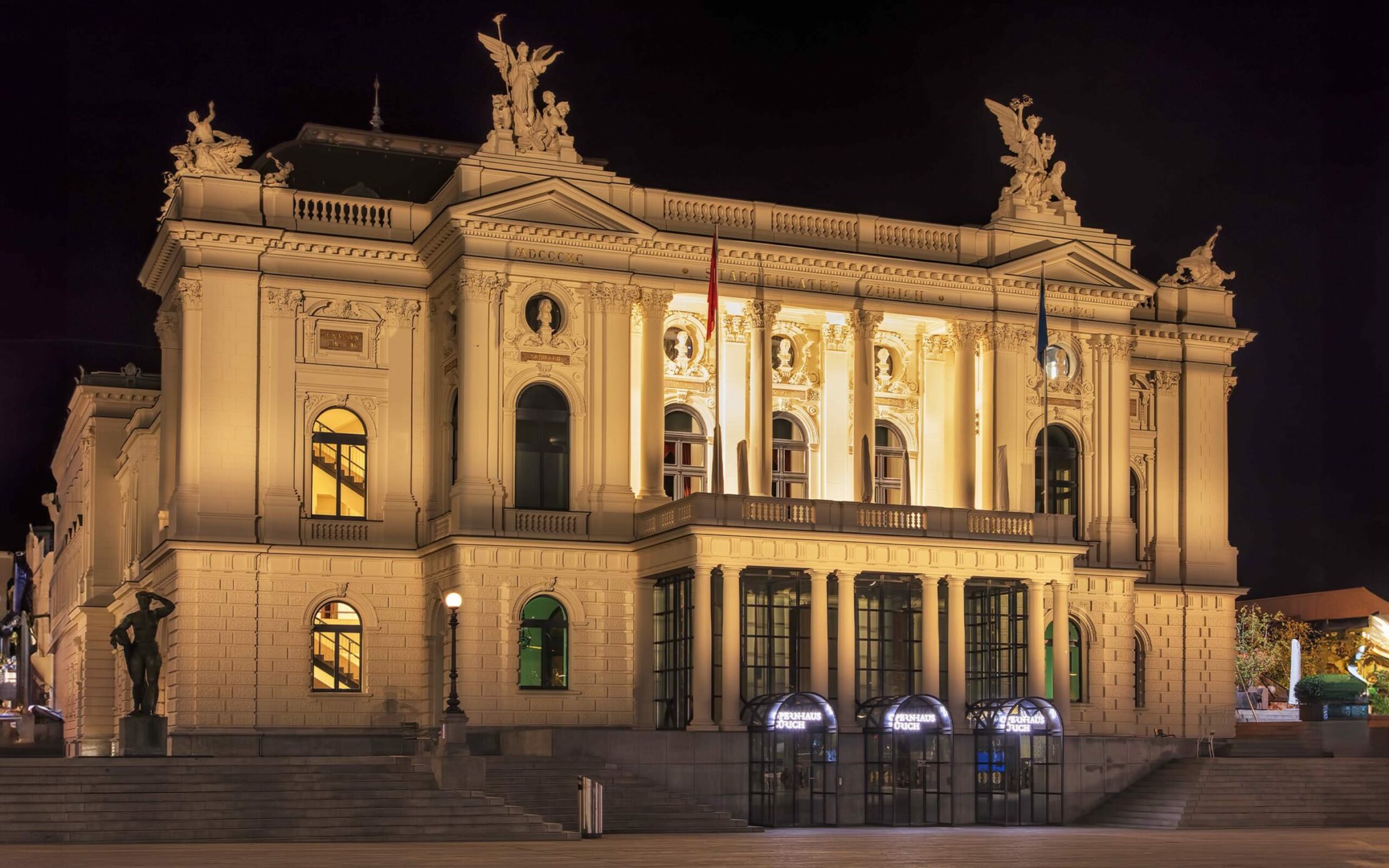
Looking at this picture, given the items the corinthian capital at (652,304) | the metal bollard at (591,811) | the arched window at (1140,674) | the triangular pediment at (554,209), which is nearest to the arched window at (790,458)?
the corinthian capital at (652,304)

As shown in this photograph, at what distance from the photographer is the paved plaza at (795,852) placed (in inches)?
1393

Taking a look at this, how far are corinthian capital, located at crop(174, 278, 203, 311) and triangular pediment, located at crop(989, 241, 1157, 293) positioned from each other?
79.0ft

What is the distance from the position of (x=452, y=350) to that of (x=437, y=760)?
1651 centimetres

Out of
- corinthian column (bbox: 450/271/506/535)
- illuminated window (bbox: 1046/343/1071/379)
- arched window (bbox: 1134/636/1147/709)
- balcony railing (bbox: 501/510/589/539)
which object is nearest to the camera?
corinthian column (bbox: 450/271/506/535)

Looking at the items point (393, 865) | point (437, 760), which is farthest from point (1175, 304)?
point (393, 865)

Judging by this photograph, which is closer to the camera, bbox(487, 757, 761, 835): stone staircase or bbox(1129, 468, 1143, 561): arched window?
bbox(487, 757, 761, 835): stone staircase

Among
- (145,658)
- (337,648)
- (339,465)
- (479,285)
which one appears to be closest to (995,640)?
(479,285)

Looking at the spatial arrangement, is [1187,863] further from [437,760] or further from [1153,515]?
[1153,515]

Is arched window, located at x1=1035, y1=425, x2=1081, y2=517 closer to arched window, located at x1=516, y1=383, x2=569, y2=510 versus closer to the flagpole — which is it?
the flagpole

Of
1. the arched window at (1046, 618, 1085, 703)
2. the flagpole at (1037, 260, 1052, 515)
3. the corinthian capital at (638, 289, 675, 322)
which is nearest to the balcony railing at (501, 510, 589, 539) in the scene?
the corinthian capital at (638, 289, 675, 322)

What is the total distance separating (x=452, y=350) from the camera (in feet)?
198

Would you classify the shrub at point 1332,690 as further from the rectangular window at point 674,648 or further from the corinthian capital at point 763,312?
the corinthian capital at point 763,312

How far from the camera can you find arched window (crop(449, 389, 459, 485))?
2359 inches

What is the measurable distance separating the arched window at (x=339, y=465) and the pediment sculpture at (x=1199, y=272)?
29.1 m
